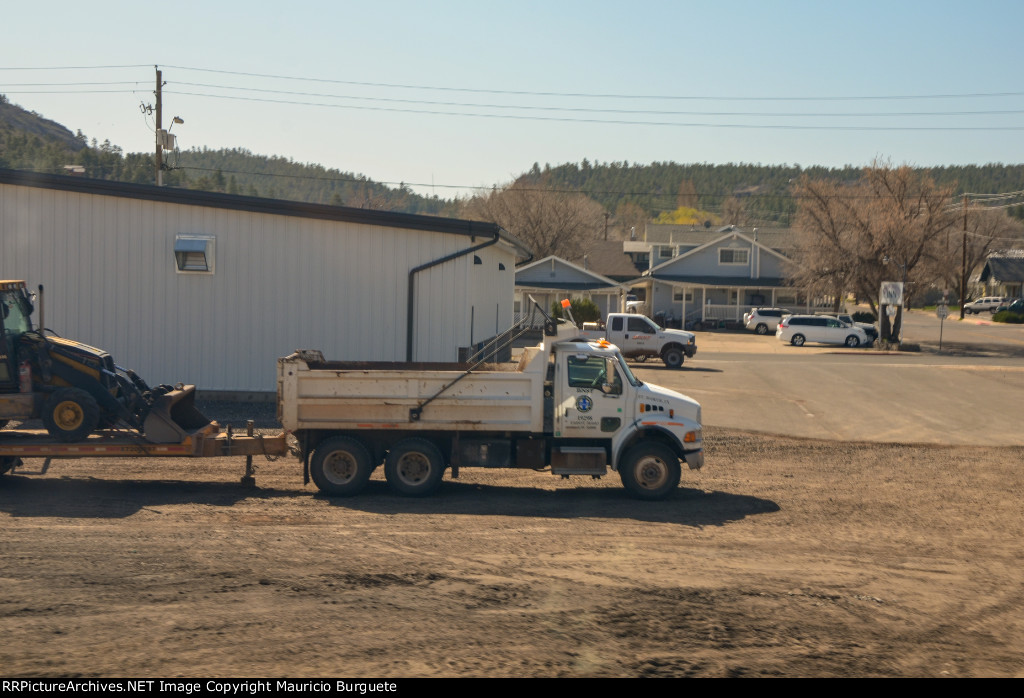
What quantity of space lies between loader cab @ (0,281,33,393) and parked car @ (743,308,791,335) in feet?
166

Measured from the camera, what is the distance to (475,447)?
479 inches

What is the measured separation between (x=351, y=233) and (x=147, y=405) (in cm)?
811

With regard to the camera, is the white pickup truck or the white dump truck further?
the white pickup truck

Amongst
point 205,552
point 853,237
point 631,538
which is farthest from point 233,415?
point 853,237

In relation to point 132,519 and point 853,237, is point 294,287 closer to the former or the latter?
point 132,519

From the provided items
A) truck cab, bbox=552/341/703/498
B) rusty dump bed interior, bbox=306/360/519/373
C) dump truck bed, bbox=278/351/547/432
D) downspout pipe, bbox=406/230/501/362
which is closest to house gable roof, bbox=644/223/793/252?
downspout pipe, bbox=406/230/501/362

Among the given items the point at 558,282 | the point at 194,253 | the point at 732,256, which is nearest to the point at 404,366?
the point at 194,253

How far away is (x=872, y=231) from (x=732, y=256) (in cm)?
1924

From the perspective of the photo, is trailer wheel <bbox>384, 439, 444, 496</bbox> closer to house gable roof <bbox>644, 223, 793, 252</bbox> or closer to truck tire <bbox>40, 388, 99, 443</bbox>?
truck tire <bbox>40, 388, 99, 443</bbox>

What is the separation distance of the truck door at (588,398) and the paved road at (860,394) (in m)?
7.64

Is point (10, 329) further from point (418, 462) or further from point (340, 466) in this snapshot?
point (418, 462)

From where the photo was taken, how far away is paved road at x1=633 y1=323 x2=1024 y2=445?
62.5ft

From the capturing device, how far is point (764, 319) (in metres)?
57.3

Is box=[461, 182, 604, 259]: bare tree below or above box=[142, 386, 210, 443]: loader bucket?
above
